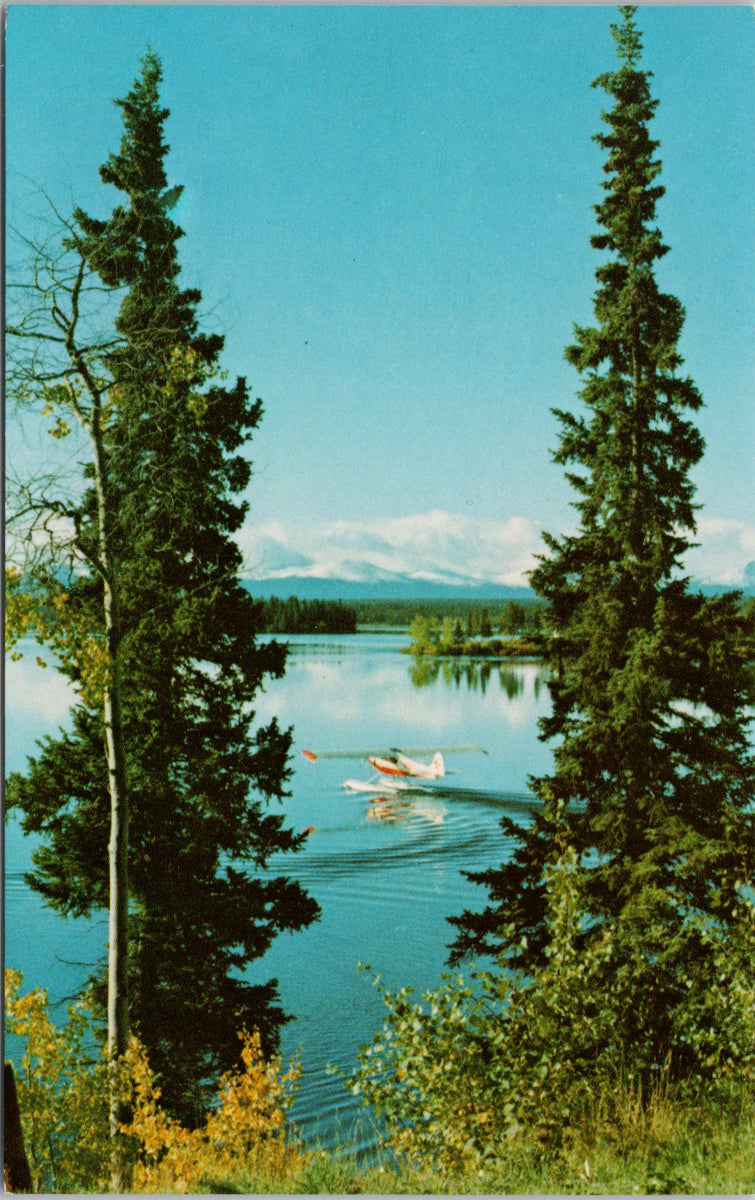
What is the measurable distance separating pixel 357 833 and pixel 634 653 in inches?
223

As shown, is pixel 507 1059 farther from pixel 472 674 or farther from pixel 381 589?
pixel 381 589

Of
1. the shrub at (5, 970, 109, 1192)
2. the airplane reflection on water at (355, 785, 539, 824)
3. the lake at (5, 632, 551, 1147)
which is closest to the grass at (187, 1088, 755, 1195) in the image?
the lake at (5, 632, 551, 1147)

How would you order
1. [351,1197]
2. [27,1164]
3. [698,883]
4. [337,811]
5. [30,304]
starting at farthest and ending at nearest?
[337,811] → [698,883] → [30,304] → [27,1164] → [351,1197]

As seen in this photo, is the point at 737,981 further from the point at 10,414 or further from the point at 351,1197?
the point at 10,414

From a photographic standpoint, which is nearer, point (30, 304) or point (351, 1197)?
point (351, 1197)

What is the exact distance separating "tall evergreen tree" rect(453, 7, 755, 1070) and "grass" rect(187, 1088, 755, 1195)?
1175 mm

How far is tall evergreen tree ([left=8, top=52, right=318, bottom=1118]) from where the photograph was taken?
5625mm

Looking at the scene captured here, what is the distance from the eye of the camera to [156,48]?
523cm

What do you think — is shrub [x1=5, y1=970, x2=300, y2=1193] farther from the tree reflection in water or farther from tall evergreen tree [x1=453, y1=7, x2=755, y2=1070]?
the tree reflection in water

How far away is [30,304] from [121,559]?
5.53 feet

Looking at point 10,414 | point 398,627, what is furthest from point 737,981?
point 10,414

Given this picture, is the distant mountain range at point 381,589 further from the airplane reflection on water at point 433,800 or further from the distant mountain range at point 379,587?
the airplane reflection on water at point 433,800

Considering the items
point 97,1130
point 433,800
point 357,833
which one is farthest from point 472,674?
point 357,833

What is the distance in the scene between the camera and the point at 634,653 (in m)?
5.72
